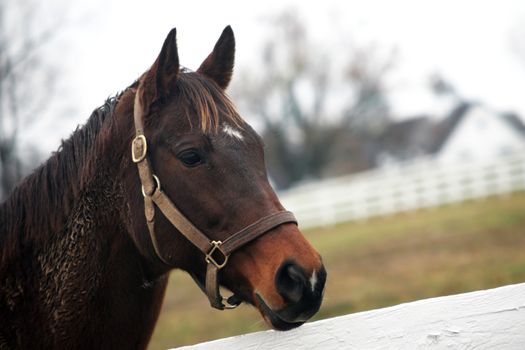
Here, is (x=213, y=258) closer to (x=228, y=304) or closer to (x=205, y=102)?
(x=228, y=304)

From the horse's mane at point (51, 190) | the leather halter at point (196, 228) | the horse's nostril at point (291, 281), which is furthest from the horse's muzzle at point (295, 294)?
the horse's mane at point (51, 190)

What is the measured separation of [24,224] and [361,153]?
1979 inches

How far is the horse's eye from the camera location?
3059 millimetres

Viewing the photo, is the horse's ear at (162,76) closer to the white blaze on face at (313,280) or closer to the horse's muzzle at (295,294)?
the horse's muzzle at (295,294)

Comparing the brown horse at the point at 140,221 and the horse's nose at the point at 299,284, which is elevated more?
the brown horse at the point at 140,221

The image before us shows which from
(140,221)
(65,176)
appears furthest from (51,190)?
(140,221)

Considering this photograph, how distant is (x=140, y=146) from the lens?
3186 mm

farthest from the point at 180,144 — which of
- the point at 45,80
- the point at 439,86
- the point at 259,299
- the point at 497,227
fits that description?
the point at 439,86

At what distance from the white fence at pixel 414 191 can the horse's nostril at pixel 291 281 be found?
715 inches

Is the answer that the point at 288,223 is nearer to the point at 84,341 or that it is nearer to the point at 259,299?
the point at 259,299

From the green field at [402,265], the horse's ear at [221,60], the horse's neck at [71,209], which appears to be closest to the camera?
the horse's neck at [71,209]

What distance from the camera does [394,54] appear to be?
143 ft

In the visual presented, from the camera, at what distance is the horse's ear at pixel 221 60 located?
3.57 m

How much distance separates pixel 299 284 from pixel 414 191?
19167mm
